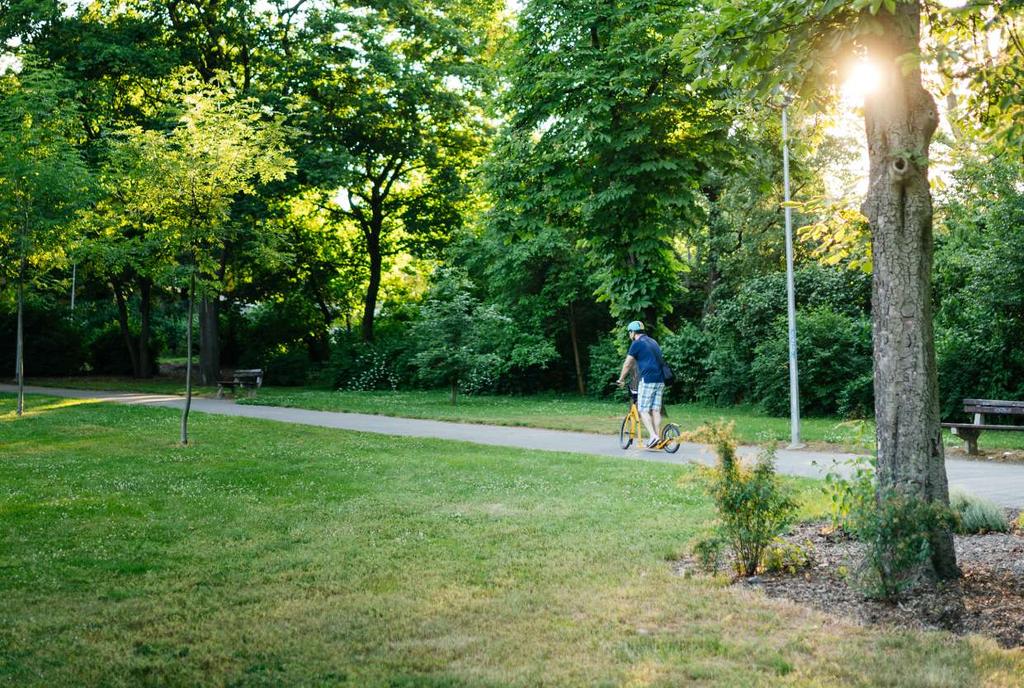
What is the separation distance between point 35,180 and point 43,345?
76.6ft

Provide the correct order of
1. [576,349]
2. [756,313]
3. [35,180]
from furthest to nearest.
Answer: [576,349]
[756,313]
[35,180]

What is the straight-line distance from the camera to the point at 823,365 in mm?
22156

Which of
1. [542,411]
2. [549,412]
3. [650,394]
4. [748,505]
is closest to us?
[748,505]

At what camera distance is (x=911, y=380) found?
21.4 ft

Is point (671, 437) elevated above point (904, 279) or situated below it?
below

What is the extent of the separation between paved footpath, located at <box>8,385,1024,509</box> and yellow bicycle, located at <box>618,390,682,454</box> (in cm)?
17

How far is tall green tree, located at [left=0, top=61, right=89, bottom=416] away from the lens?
64.6ft

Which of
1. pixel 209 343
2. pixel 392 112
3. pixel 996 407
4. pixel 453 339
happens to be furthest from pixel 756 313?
pixel 209 343

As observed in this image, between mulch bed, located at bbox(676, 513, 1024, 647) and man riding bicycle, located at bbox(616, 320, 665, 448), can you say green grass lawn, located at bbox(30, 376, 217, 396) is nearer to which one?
man riding bicycle, located at bbox(616, 320, 665, 448)

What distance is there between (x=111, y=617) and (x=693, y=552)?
4.22 m

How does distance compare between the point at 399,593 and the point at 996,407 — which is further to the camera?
the point at 996,407

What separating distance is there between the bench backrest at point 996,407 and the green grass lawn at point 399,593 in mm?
6959

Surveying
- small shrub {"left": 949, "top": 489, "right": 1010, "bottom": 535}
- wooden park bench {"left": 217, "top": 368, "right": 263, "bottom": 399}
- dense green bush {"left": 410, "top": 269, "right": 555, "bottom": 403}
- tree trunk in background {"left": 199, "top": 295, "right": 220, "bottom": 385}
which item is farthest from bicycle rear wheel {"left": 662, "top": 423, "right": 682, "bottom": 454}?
tree trunk in background {"left": 199, "top": 295, "right": 220, "bottom": 385}

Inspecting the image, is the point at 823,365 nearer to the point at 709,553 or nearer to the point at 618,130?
the point at 618,130
